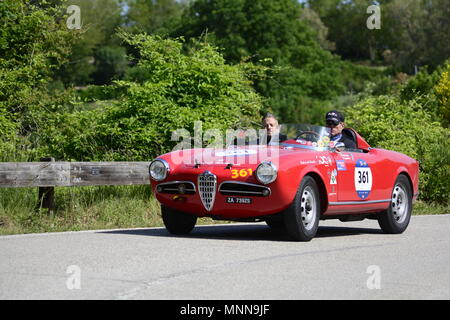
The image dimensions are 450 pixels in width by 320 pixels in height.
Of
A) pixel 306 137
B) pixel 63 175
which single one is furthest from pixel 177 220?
pixel 63 175

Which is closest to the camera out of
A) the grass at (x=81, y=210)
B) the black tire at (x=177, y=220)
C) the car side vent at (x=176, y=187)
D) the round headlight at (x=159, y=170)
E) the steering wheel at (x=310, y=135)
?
the car side vent at (x=176, y=187)

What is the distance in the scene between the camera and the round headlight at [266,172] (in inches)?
364

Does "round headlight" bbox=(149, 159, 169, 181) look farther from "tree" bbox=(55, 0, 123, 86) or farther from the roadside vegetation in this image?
"tree" bbox=(55, 0, 123, 86)

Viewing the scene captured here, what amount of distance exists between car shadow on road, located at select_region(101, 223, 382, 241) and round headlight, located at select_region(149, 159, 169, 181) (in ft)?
2.31

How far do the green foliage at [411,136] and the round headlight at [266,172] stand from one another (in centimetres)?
908

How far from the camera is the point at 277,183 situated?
30.3 feet

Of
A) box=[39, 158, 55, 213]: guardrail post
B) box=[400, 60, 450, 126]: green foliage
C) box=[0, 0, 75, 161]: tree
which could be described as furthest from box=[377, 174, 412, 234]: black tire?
box=[400, 60, 450, 126]: green foliage

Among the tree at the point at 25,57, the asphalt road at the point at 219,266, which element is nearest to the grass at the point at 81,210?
the asphalt road at the point at 219,266

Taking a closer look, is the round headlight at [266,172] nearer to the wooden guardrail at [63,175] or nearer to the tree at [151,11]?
the wooden guardrail at [63,175]

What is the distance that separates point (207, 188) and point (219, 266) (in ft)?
7.12

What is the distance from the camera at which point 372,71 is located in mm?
104438

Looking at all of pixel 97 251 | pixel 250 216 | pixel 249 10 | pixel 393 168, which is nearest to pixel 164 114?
pixel 393 168

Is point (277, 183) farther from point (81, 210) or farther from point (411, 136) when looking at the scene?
point (411, 136)
